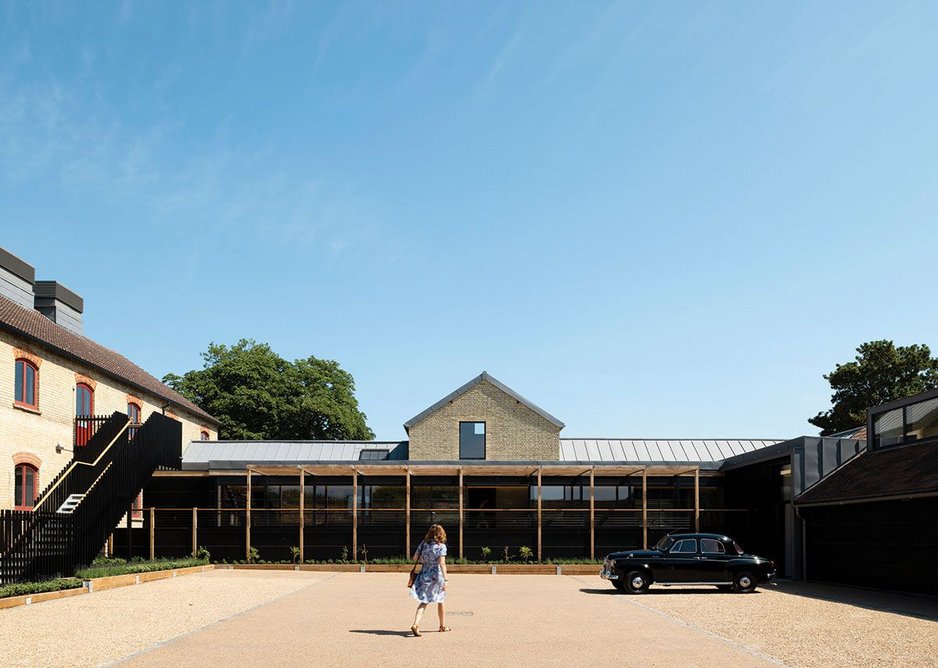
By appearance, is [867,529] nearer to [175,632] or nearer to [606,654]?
[606,654]

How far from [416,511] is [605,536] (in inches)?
253

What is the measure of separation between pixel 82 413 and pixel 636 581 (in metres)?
18.8

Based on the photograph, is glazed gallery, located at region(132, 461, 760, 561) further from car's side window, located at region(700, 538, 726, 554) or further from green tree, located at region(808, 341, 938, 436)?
green tree, located at region(808, 341, 938, 436)

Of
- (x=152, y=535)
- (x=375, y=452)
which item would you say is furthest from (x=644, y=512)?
(x=152, y=535)

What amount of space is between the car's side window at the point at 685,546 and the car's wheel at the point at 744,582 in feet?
3.67

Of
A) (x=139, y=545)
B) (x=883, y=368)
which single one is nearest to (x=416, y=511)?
(x=139, y=545)

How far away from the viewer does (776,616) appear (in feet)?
56.6

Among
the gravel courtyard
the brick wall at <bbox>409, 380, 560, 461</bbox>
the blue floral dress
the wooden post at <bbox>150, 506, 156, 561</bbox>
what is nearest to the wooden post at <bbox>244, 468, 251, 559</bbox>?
the wooden post at <bbox>150, 506, 156, 561</bbox>

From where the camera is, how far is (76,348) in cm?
3272

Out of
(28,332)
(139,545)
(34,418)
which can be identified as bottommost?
(139,545)

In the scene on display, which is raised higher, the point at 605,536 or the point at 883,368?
the point at 883,368

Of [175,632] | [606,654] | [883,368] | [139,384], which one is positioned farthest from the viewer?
[883,368]

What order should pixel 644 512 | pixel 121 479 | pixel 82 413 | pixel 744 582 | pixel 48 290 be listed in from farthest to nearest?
pixel 48 290 → pixel 82 413 → pixel 644 512 → pixel 121 479 → pixel 744 582

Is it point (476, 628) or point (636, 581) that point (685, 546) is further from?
point (476, 628)
